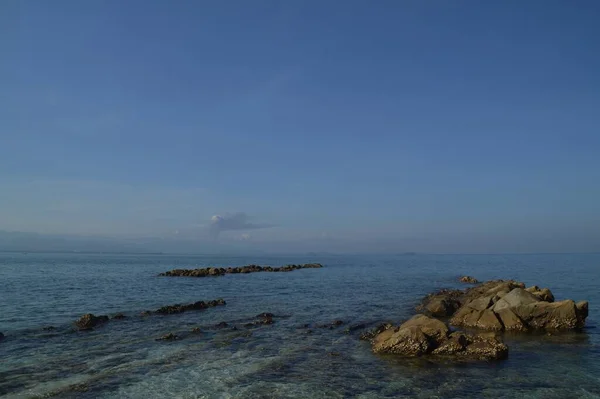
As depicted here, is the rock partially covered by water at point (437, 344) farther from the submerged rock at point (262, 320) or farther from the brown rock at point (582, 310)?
the brown rock at point (582, 310)

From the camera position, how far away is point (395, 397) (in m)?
14.8

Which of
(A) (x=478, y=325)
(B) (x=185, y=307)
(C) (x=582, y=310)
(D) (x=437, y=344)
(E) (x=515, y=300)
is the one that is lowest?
(B) (x=185, y=307)

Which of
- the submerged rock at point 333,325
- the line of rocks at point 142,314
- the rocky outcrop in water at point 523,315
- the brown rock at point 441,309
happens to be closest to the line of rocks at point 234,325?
the submerged rock at point 333,325

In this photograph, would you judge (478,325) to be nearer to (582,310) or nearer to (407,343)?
(582,310)

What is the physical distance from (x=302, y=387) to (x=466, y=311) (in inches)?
715

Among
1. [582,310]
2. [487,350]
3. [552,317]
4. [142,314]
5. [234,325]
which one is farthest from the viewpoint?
[142,314]

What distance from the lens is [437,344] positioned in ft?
67.3

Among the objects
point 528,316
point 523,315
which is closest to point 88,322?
point 523,315

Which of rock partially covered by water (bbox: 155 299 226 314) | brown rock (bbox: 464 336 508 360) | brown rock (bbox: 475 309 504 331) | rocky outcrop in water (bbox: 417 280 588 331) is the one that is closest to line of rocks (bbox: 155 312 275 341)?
rock partially covered by water (bbox: 155 299 226 314)

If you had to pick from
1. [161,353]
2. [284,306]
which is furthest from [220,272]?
[161,353]

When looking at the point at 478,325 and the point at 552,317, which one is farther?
the point at 478,325

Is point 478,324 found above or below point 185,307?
above

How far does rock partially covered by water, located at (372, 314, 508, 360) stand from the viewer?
19.7m

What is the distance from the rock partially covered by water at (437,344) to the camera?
19672mm
